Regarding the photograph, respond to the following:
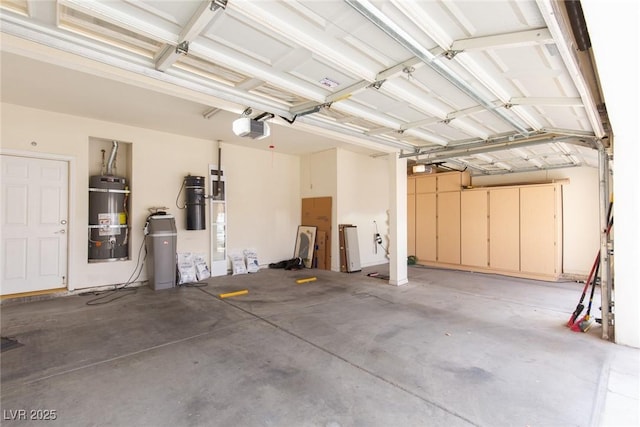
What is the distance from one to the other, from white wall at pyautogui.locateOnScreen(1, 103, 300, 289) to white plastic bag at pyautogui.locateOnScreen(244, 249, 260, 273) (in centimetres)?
19

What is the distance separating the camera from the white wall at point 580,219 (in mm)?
6219

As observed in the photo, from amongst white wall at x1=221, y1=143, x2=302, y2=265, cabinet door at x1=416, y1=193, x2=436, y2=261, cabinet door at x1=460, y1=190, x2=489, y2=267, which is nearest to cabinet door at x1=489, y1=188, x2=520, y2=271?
cabinet door at x1=460, y1=190, x2=489, y2=267

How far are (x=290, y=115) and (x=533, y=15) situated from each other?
2.48m

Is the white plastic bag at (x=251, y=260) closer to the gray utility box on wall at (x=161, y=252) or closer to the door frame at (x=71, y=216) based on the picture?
the gray utility box on wall at (x=161, y=252)

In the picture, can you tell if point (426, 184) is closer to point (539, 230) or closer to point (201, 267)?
point (539, 230)

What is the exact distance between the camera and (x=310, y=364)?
260 cm

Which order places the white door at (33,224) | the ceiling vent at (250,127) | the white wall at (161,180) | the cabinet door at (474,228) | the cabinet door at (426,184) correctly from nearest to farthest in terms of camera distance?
the ceiling vent at (250,127)
the white door at (33,224)
the white wall at (161,180)
the cabinet door at (474,228)
the cabinet door at (426,184)

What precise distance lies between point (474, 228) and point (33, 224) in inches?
340

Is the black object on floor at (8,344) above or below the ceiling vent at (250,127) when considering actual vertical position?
below

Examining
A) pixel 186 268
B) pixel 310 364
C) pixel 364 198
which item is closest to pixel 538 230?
pixel 364 198

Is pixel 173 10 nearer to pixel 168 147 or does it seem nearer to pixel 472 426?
pixel 472 426

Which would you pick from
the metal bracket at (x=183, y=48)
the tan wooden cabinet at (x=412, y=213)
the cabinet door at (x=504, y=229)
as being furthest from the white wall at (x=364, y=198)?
the metal bracket at (x=183, y=48)

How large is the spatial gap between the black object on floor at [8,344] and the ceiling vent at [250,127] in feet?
10.2

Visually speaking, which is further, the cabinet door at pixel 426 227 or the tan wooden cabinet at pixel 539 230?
the cabinet door at pixel 426 227
